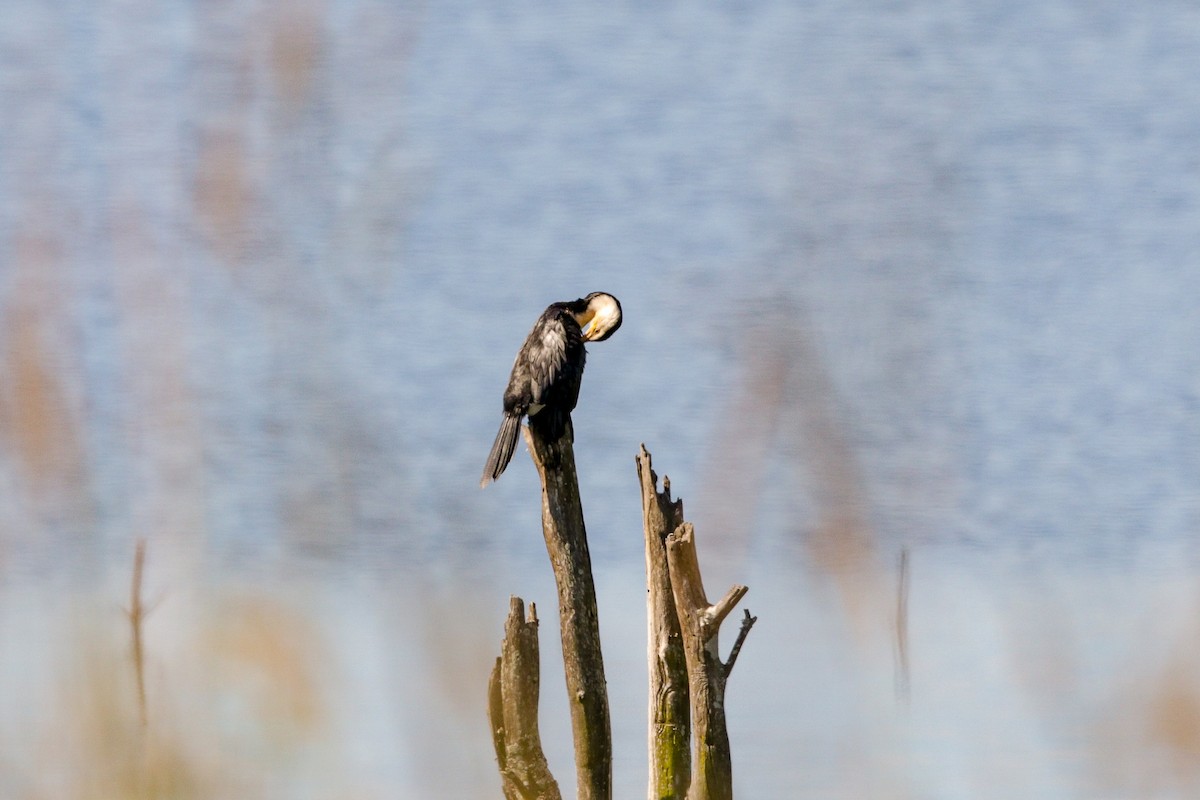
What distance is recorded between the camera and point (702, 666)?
934cm

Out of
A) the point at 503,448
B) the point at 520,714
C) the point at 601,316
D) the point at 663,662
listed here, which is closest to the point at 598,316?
the point at 601,316

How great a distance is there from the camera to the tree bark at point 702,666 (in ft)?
30.6

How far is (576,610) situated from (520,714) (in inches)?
38.2

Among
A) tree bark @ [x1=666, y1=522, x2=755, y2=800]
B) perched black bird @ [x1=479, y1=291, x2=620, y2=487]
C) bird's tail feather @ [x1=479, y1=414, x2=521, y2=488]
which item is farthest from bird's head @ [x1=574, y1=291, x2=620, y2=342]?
tree bark @ [x1=666, y1=522, x2=755, y2=800]

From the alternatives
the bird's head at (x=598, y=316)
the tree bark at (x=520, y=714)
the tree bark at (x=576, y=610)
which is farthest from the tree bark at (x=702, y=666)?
the bird's head at (x=598, y=316)

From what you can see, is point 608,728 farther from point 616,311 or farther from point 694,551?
point 616,311

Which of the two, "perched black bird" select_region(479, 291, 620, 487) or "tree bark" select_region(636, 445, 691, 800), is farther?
"tree bark" select_region(636, 445, 691, 800)

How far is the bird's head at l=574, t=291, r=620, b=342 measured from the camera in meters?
9.93

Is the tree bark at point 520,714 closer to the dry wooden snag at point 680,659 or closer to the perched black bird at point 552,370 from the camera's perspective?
the dry wooden snag at point 680,659

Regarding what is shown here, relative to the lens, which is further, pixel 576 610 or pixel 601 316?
pixel 601 316

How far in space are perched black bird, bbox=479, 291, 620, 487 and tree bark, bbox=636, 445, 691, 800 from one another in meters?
0.75

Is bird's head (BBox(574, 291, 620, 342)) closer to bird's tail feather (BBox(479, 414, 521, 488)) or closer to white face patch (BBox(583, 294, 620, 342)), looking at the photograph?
white face patch (BBox(583, 294, 620, 342))

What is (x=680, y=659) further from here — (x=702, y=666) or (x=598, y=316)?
(x=598, y=316)

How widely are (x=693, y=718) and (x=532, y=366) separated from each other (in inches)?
111
